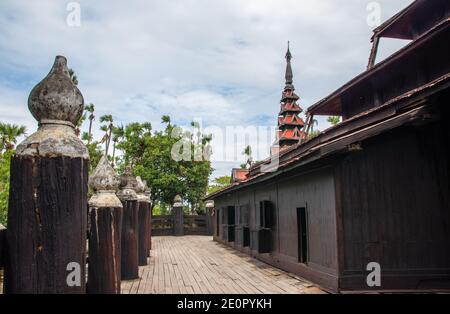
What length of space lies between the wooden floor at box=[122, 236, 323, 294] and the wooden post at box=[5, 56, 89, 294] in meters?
5.78

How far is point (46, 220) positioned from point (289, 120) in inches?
1344

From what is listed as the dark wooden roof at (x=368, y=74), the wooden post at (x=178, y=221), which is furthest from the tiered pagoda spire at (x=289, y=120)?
the dark wooden roof at (x=368, y=74)

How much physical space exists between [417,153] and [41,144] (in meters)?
6.98

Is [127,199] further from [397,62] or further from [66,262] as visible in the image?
[397,62]

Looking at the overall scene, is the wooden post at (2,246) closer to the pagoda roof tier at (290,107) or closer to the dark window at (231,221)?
the dark window at (231,221)

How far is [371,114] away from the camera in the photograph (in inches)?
358

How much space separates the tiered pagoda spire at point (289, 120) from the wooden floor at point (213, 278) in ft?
76.9

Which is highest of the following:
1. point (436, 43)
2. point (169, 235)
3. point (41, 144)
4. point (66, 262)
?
point (436, 43)

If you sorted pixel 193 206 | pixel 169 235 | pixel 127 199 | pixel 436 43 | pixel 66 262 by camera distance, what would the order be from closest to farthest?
pixel 66 262 → pixel 127 199 → pixel 436 43 → pixel 169 235 → pixel 193 206

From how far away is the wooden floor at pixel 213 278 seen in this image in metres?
7.34

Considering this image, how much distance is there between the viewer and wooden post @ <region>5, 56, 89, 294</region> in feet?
5.34

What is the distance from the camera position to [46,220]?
64.4 inches
